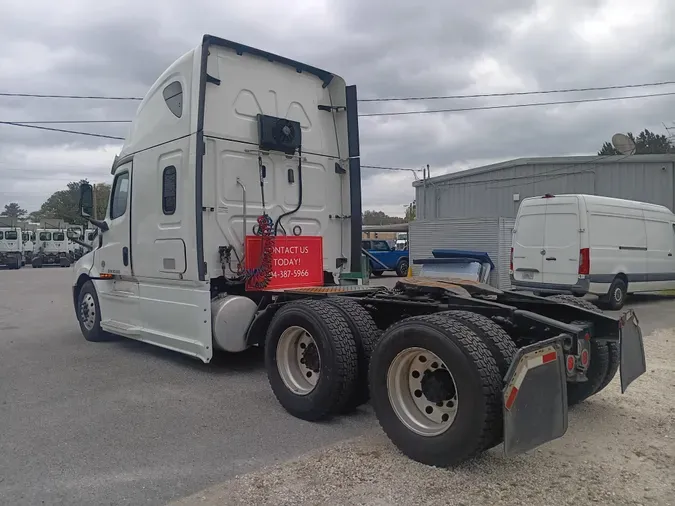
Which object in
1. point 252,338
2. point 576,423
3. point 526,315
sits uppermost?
point 526,315

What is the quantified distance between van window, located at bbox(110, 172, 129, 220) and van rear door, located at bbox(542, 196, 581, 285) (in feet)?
27.5

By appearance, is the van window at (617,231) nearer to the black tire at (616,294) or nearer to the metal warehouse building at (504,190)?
the black tire at (616,294)

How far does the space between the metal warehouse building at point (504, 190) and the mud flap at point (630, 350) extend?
1157cm

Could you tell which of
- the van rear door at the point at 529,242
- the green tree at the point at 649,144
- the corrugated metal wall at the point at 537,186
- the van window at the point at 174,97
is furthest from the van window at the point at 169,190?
the green tree at the point at 649,144

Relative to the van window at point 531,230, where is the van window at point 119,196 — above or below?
above

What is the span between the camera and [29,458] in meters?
4.25

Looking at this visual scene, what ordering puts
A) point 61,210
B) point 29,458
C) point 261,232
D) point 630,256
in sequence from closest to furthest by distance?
point 29,458 < point 261,232 < point 630,256 < point 61,210

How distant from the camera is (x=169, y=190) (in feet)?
22.7

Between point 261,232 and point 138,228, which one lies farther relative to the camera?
point 138,228

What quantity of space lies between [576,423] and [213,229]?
413cm

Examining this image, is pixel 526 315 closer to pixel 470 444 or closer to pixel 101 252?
pixel 470 444

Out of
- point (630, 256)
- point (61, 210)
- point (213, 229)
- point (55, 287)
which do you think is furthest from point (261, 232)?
point (61, 210)

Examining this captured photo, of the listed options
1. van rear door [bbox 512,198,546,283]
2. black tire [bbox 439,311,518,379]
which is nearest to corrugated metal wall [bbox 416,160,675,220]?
van rear door [bbox 512,198,546,283]

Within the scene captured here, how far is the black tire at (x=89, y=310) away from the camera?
873cm
